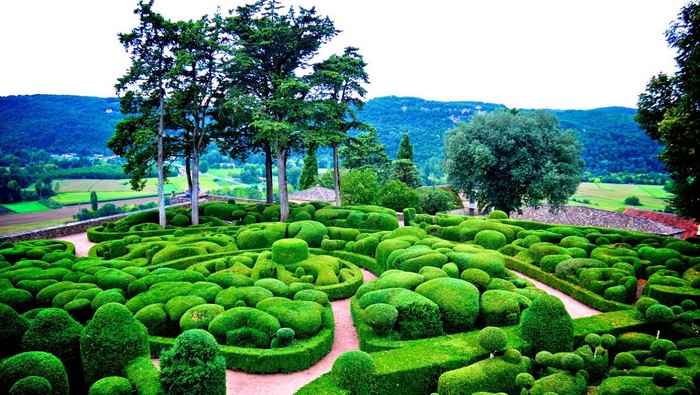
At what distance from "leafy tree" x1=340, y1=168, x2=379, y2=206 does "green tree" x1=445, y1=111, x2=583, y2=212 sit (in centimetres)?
757

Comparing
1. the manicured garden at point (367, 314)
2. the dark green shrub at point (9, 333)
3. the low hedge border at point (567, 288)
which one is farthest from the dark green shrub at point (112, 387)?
the low hedge border at point (567, 288)

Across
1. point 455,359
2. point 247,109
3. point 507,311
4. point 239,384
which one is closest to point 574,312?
point 507,311

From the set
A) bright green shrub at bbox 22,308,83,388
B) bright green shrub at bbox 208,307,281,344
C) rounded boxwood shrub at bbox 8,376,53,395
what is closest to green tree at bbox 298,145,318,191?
bright green shrub at bbox 208,307,281,344

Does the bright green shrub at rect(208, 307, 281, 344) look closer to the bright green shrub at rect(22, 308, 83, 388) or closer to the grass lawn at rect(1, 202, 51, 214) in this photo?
the bright green shrub at rect(22, 308, 83, 388)

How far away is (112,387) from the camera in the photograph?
25.6 feet

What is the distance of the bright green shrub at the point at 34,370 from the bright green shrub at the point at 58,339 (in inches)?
40.8

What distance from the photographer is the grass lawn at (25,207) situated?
31.3m

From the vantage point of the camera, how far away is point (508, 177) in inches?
1329

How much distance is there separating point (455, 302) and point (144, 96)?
2572 centimetres

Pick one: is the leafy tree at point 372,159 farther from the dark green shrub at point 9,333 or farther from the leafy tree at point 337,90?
the dark green shrub at point 9,333

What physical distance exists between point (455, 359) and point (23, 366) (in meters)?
9.41

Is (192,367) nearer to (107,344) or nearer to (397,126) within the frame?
(107,344)

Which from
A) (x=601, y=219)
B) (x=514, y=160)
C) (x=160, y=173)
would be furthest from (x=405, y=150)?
(x=160, y=173)

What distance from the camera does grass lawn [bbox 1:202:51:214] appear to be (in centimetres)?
3133
